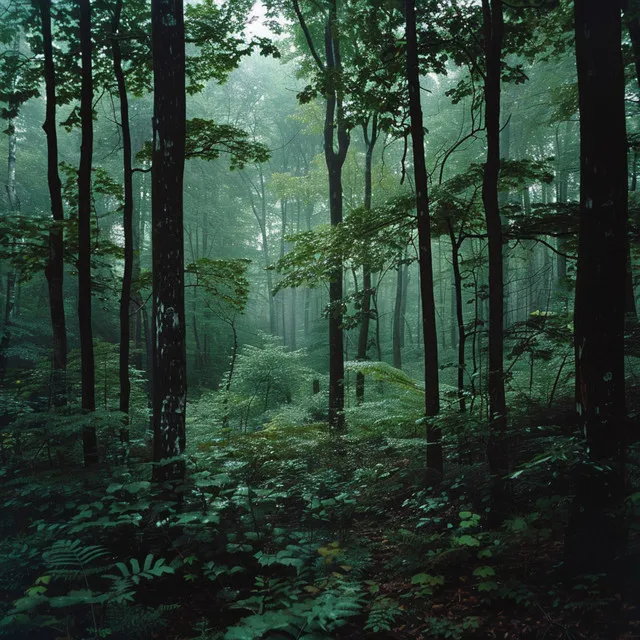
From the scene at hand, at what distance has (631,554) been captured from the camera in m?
2.87

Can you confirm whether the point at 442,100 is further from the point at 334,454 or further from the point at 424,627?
the point at 424,627

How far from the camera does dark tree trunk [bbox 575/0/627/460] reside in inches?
121

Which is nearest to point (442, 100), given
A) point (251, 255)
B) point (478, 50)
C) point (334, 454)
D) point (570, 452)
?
point (251, 255)

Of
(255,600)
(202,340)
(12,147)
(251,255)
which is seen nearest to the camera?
(255,600)

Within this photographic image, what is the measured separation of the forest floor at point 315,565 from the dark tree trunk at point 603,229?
44 centimetres

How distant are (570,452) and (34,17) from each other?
983 centimetres

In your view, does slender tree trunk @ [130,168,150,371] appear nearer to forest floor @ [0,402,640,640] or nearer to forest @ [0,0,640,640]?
forest @ [0,0,640,640]

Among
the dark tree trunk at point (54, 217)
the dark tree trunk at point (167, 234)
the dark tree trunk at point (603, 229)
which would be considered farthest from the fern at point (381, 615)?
the dark tree trunk at point (54, 217)

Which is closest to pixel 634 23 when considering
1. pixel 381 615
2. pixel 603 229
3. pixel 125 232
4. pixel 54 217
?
pixel 603 229

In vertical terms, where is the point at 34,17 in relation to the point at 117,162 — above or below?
below

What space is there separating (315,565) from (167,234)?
378 cm

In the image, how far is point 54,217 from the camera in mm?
7496

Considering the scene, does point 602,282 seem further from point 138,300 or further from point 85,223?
point 138,300

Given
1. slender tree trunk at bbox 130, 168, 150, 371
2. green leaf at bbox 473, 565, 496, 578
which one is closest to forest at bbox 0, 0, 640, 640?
green leaf at bbox 473, 565, 496, 578
